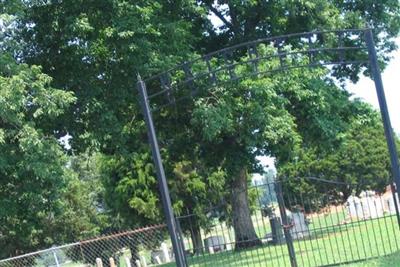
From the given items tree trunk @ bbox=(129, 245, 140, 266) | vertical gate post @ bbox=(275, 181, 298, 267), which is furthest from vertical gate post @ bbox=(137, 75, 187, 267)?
tree trunk @ bbox=(129, 245, 140, 266)

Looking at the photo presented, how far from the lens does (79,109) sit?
678 inches

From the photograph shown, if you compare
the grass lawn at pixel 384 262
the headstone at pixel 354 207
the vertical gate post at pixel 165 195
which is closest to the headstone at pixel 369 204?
the headstone at pixel 354 207

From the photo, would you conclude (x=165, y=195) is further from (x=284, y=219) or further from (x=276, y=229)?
(x=276, y=229)

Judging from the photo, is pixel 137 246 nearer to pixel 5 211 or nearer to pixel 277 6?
pixel 5 211

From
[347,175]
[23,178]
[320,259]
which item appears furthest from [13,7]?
[347,175]

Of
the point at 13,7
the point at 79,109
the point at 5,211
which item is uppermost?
the point at 13,7

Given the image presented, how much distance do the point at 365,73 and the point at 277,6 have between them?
192 inches

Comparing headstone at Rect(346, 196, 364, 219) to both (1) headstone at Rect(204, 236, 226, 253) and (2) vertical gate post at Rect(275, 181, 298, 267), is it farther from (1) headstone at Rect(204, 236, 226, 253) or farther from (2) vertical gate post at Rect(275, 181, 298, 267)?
(1) headstone at Rect(204, 236, 226, 253)

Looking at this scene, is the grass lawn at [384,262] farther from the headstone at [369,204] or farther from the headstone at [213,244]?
the headstone at [213,244]

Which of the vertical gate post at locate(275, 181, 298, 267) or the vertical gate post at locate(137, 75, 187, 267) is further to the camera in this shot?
the vertical gate post at locate(275, 181, 298, 267)

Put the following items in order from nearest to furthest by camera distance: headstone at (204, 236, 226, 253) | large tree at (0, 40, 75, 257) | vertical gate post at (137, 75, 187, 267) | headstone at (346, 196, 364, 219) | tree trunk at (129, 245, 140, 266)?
vertical gate post at (137, 75, 187, 267) → large tree at (0, 40, 75, 257) → headstone at (346, 196, 364, 219) → headstone at (204, 236, 226, 253) → tree trunk at (129, 245, 140, 266)

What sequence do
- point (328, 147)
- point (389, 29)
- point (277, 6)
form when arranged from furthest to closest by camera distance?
point (389, 29)
point (328, 147)
point (277, 6)

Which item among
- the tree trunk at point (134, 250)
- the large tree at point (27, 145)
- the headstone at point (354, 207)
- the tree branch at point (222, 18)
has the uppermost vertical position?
the tree branch at point (222, 18)

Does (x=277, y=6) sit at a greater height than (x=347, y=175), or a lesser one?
greater
